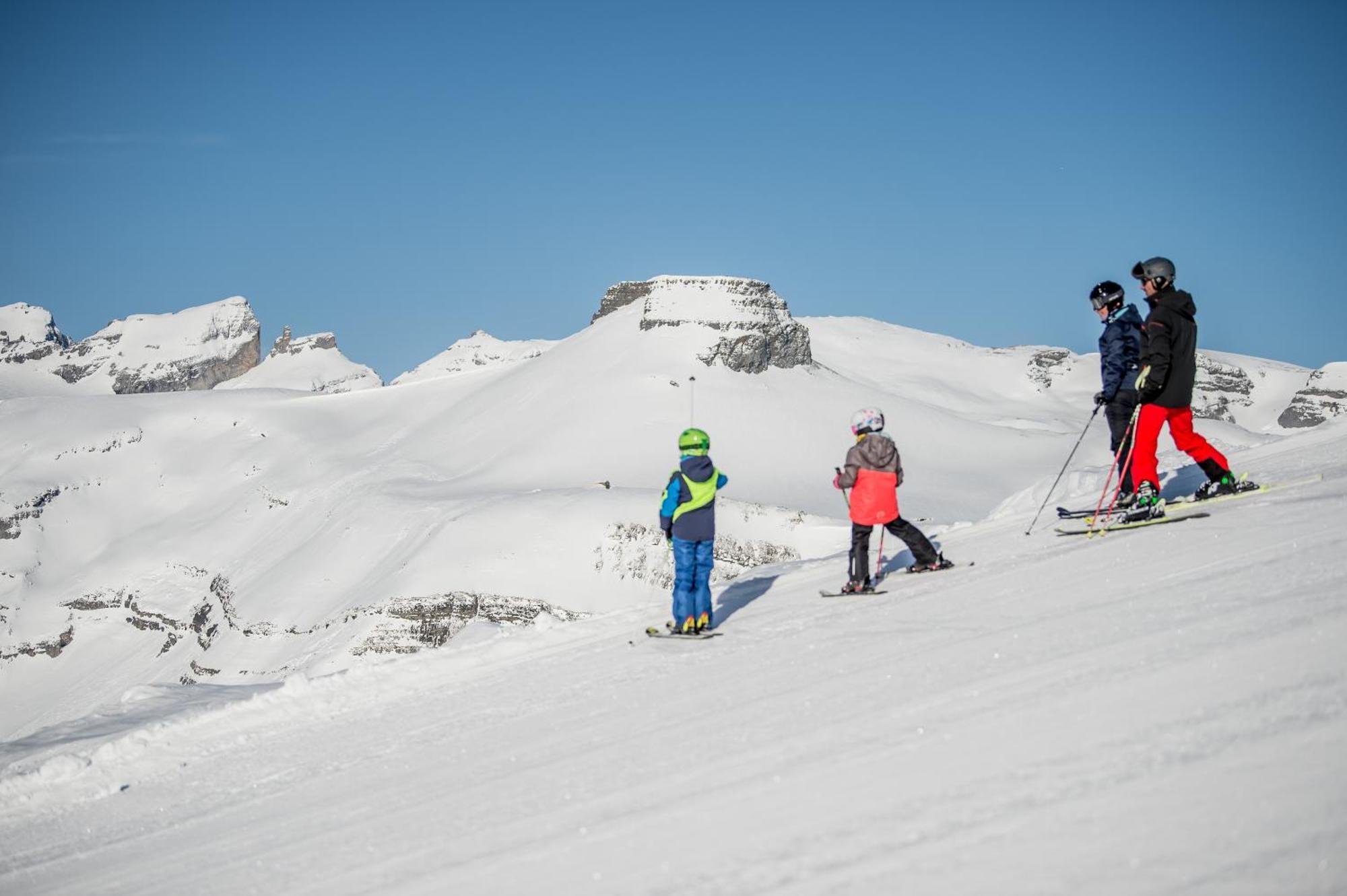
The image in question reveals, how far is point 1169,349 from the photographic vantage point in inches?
409

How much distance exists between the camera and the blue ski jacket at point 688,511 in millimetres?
10133

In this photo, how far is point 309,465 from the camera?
7569 cm

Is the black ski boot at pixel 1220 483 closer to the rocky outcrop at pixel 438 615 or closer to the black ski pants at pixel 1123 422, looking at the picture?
the black ski pants at pixel 1123 422

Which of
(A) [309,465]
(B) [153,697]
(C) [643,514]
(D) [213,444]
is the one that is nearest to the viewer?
(B) [153,697]

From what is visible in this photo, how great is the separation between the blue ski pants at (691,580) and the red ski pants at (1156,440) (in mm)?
4083

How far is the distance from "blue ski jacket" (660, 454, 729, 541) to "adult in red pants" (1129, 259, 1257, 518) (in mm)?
3920

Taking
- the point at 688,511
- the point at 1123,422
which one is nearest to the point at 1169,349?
the point at 1123,422

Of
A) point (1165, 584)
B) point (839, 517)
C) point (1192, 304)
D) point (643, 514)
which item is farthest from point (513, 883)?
point (839, 517)

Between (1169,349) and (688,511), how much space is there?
454cm

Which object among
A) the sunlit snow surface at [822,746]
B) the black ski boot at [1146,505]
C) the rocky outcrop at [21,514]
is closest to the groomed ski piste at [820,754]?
the sunlit snow surface at [822,746]

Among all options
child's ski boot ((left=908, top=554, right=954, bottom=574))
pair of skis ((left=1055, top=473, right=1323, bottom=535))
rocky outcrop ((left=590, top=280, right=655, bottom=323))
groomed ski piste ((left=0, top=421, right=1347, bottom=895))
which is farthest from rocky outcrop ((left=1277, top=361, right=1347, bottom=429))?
groomed ski piste ((left=0, top=421, right=1347, bottom=895))

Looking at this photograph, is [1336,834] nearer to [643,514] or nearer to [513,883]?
[513,883]

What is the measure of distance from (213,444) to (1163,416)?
87.7m

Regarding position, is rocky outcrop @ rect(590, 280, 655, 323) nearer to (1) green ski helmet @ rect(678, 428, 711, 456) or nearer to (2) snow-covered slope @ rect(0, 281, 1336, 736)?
(2) snow-covered slope @ rect(0, 281, 1336, 736)
